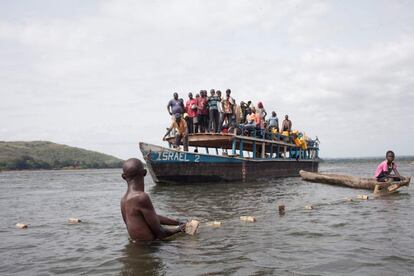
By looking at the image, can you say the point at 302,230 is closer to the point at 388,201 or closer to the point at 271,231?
the point at 271,231

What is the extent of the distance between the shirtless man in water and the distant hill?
73801 millimetres

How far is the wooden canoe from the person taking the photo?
1344 cm

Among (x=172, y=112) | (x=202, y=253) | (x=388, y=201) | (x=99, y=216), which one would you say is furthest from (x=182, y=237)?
(x=172, y=112)

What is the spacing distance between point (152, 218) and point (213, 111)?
1302cm

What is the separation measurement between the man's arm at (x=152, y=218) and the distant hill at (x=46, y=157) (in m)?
73.8

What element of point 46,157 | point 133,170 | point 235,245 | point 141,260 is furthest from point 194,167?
point 46,157

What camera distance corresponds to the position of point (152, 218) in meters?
5.94

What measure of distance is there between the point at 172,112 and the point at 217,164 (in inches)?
138

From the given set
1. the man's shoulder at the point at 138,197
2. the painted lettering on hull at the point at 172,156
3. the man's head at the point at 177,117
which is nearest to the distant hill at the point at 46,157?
the painted lettering on hull at the point at 172,156

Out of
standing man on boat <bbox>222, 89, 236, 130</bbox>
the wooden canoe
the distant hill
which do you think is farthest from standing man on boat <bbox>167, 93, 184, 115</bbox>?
the distant hill

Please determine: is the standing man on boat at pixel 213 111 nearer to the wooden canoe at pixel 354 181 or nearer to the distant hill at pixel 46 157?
the wooden canoe at pixel 354 181

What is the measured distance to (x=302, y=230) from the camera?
704 centimetres

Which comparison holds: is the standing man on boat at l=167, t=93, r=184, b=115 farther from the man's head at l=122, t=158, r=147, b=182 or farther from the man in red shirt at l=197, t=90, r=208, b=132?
the man's head at l=122, t=158, r=147, b=182

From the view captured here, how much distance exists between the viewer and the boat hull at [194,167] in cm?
1712
